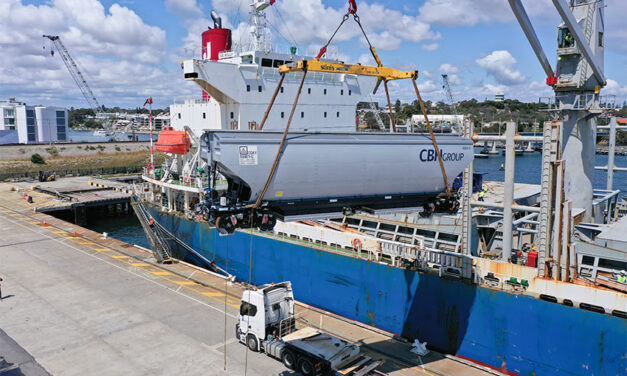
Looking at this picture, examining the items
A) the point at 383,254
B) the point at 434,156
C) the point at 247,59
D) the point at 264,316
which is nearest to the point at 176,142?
the point at 247,59

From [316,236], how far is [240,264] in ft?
16.9

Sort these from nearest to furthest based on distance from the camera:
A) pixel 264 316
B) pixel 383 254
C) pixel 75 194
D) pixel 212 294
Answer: pixel 264 316 → pixel 383 254 → pixel 212 294 → pixel 75 194

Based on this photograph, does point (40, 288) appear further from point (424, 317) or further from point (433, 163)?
point (433, 163)

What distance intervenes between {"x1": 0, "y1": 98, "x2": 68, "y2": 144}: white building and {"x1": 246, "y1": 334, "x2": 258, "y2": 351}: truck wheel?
4480 inches

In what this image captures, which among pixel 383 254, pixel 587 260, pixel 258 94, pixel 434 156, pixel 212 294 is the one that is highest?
pixel 258 94

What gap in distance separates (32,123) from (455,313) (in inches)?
4907

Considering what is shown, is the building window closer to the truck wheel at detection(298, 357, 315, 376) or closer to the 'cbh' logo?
the truck wheel at detection(298, 357, 315, 376)

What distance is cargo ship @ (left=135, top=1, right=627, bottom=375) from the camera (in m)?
12.3

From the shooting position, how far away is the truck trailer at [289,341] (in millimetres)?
12117

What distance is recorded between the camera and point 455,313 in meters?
15.0

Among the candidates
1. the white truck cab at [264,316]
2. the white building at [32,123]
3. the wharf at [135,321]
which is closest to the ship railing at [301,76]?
the wharf at [135,321]

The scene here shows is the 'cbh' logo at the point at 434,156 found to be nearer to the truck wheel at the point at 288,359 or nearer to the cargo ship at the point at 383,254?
the cargo ship at the point at 383,254

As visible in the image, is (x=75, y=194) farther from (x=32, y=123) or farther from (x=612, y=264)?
(x=32, y=123)

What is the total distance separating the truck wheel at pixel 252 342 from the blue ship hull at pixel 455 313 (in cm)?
228
